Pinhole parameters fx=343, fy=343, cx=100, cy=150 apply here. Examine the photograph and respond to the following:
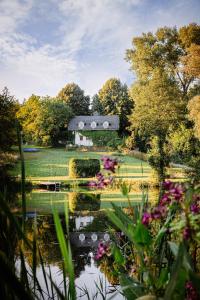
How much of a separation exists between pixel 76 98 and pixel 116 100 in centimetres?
604

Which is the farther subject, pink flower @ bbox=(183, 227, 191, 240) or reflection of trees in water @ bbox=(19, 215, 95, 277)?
reflection of trees in water @ bbox=(19, 215, 95, 277)

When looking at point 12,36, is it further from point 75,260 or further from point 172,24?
point 75,260

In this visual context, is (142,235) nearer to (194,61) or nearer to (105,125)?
(194,61)

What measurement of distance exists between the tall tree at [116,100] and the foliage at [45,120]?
6959 millimetres

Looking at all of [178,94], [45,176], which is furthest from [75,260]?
[178,94]

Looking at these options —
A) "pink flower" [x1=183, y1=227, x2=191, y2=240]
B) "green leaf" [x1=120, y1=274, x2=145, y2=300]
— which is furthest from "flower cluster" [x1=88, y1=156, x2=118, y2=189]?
"pink flower" [x1=183, y1=227, x2=191, y2=240]

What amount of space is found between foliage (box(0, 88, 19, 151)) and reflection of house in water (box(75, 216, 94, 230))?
566cm

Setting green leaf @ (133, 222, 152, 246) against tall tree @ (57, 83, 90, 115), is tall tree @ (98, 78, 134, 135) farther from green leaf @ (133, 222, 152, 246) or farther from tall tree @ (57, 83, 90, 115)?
green leaf @ (133, 222, 152, 246)

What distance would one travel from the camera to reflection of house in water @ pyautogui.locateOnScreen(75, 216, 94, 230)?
6.54 meters

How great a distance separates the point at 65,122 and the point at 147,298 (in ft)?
126

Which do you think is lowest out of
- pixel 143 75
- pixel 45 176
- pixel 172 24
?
pixel 45 176

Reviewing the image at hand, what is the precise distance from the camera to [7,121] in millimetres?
13492

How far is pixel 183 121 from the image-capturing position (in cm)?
2308

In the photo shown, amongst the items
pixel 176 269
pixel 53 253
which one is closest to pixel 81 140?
pixel 53 253
